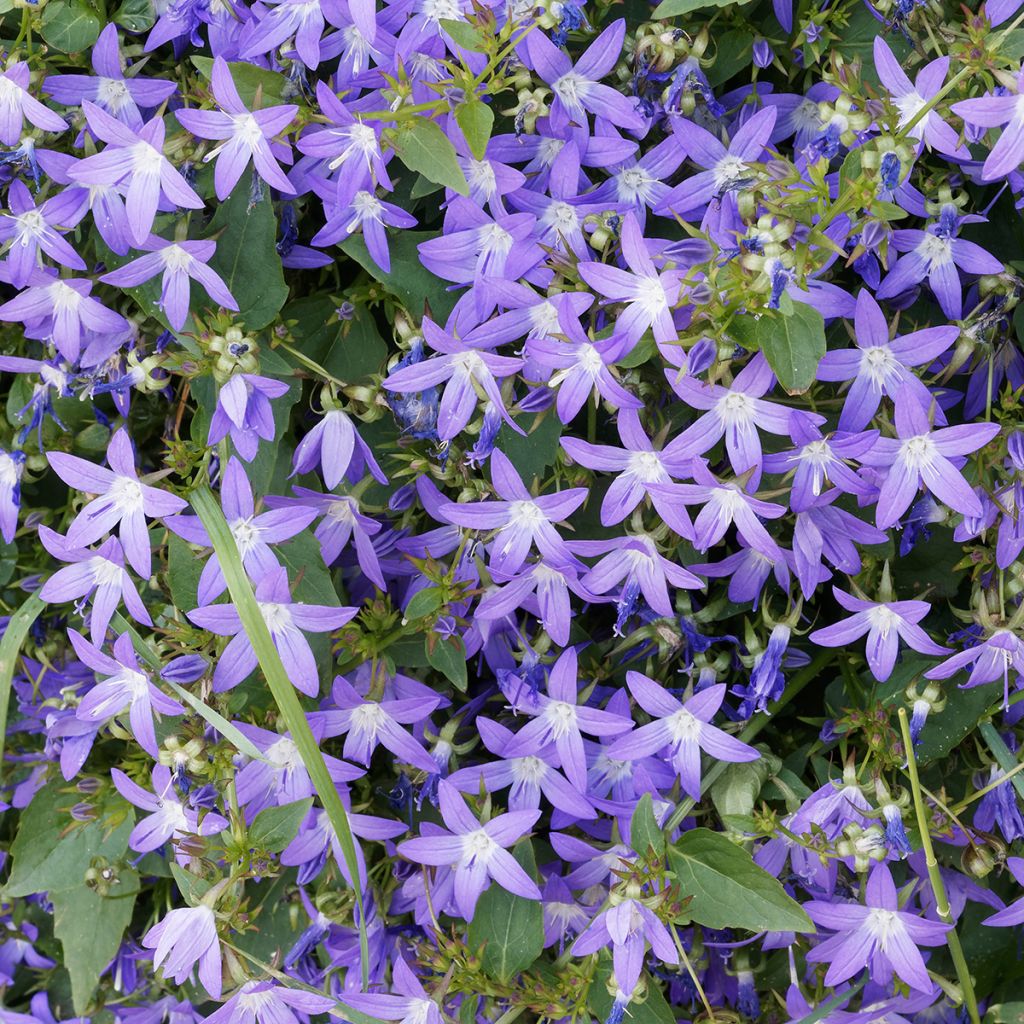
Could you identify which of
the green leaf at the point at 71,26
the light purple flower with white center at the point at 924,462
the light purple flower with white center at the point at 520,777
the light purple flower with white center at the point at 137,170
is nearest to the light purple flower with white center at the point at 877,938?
the light purple flower with white center at the point at 520,777

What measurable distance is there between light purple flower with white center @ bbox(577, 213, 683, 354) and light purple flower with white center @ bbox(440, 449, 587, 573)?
0.19 metres

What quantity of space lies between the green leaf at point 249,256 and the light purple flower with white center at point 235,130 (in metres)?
0.05

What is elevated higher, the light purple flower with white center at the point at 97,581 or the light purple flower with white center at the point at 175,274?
the light purple flower with white center at the point at 175,274

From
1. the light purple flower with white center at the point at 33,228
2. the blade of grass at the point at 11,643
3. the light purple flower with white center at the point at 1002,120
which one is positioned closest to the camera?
the light purple flower with white center at the point at 1002,120

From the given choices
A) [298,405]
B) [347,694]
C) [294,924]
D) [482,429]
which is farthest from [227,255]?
[294,924]

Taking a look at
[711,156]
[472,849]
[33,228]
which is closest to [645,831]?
[472,849]

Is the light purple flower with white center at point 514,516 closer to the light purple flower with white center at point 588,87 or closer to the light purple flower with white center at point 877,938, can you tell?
the light purple flower with white center at point 588,87

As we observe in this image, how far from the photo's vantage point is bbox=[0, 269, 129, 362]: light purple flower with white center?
1352mm

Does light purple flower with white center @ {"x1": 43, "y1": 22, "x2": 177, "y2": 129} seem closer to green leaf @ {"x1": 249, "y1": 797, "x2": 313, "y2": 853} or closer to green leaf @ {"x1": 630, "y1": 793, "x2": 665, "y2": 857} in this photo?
green leaf @ {"x1": 249, "y1": 797, "x2": 313, "y2": 853}

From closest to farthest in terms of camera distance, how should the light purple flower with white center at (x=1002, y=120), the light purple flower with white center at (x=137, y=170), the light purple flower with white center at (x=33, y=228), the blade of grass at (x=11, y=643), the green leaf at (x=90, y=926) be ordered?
the light purple flower with white center at (x=1002, y=120) < the light purple flower with white center at (x=137, y=170) < the light purple flower with white center at (x=33, y=228) < the blade of grass at (x=11, y=643) < the green leaf at (x=90, y=926)

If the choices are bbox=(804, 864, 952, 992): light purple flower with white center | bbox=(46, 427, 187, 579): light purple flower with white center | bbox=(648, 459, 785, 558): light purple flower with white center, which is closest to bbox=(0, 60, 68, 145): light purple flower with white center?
bbox=(46, 427, 187, 579): light purple flower with white center

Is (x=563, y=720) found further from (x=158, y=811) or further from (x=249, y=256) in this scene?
(x=249, y=256)

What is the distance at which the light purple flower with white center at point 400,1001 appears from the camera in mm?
1368

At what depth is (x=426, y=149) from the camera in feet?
3.92
